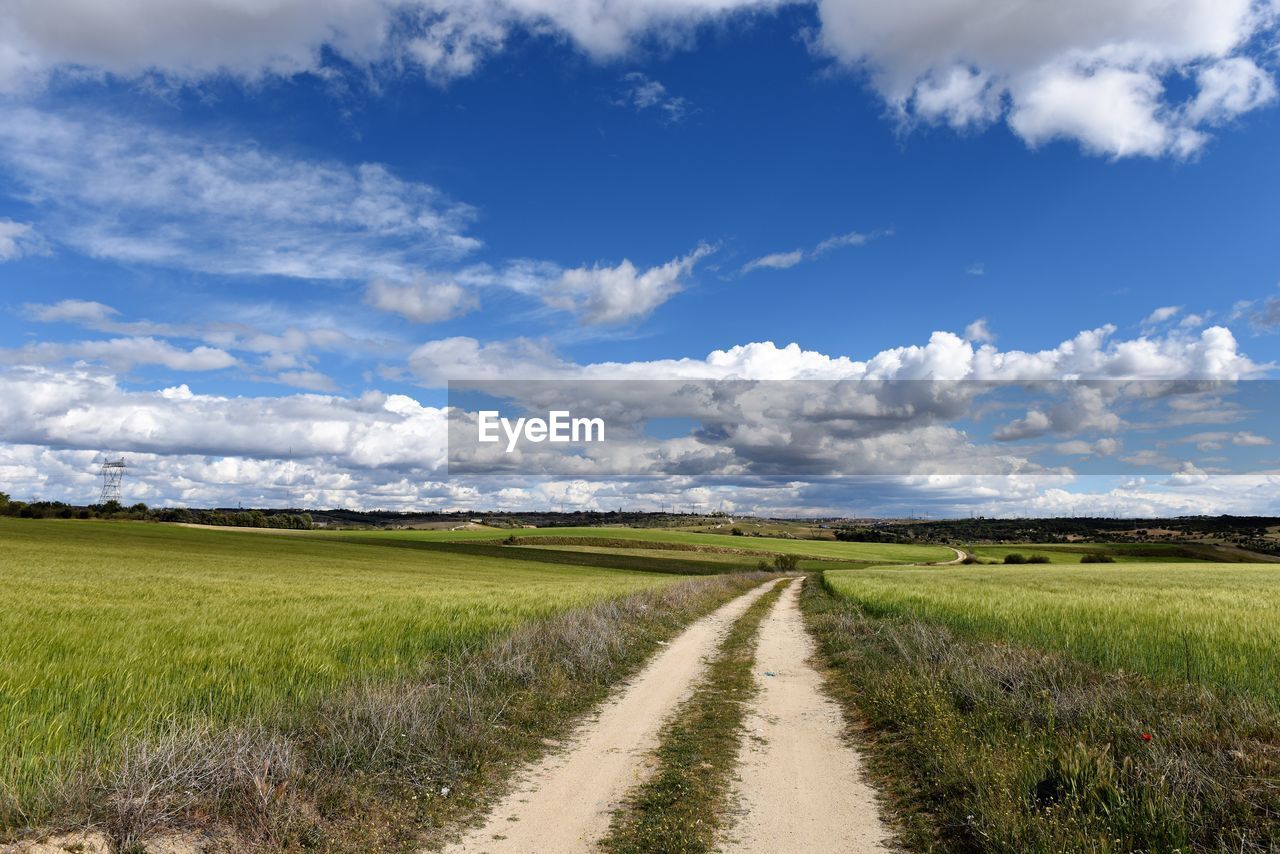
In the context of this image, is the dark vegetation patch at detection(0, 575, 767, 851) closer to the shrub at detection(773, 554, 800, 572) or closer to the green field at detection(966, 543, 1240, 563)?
the shrub at detection(773, 554, 800, 572)

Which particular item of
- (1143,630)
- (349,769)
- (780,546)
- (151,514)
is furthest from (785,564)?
(151,514)

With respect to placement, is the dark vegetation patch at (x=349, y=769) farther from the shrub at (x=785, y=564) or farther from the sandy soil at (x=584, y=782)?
the shrub at (x=785, y=564)

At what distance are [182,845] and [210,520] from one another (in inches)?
6364

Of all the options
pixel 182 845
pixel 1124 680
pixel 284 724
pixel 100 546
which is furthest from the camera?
pixel 100 546

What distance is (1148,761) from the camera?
7.14 meters

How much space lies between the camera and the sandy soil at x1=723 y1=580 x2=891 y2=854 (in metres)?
6.56

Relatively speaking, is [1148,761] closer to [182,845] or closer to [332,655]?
[182,845]

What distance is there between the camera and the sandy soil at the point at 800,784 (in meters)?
6.56

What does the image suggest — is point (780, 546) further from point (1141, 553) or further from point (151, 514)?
point (151, 514)

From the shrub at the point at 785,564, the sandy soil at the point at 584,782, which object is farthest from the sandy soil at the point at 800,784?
the shrub at the point at 785,564

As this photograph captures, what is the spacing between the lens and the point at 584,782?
7965mm

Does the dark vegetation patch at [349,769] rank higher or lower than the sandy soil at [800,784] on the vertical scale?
higher

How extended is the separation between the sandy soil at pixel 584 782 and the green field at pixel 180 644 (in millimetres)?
3360

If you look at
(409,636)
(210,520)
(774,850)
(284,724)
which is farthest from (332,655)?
(210,520)
